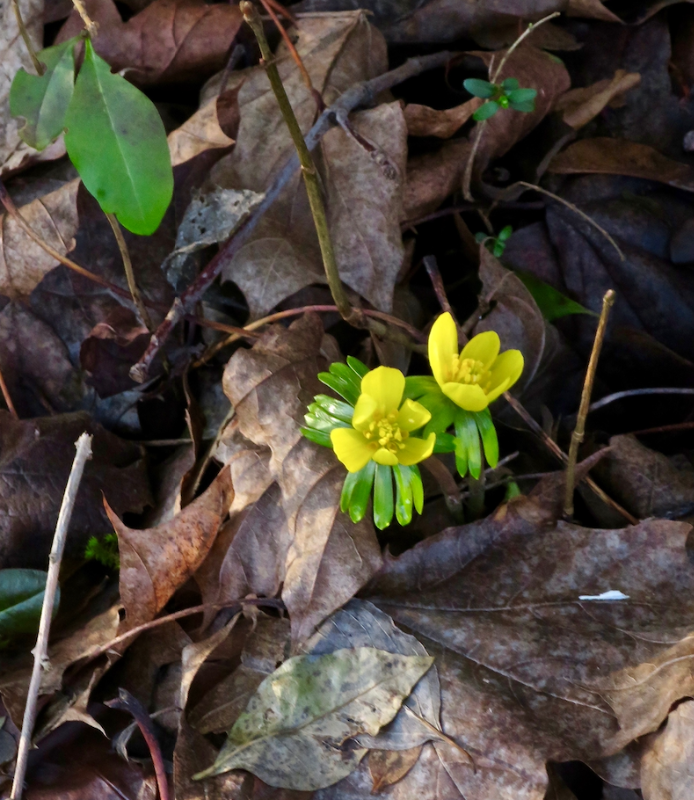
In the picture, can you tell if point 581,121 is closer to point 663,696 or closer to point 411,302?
point 411,302

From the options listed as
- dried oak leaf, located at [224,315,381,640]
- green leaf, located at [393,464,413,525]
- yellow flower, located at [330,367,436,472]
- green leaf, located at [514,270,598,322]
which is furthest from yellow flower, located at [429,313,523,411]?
green leaf, located at [514,270,598,322]

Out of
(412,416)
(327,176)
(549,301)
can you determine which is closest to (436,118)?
(327,176)

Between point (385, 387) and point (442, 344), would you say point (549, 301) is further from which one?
point (385, 387)

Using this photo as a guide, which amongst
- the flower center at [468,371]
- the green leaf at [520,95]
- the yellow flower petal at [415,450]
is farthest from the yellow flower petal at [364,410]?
the green leaf at [520,95]

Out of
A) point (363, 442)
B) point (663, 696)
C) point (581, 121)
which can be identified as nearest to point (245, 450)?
point (363, 442)

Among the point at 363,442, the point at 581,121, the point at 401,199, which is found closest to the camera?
the point at 363,442

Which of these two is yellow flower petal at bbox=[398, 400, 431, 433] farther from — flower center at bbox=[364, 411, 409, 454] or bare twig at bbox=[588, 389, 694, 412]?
bare twig at bbox=[588, 389, 694, 412]
